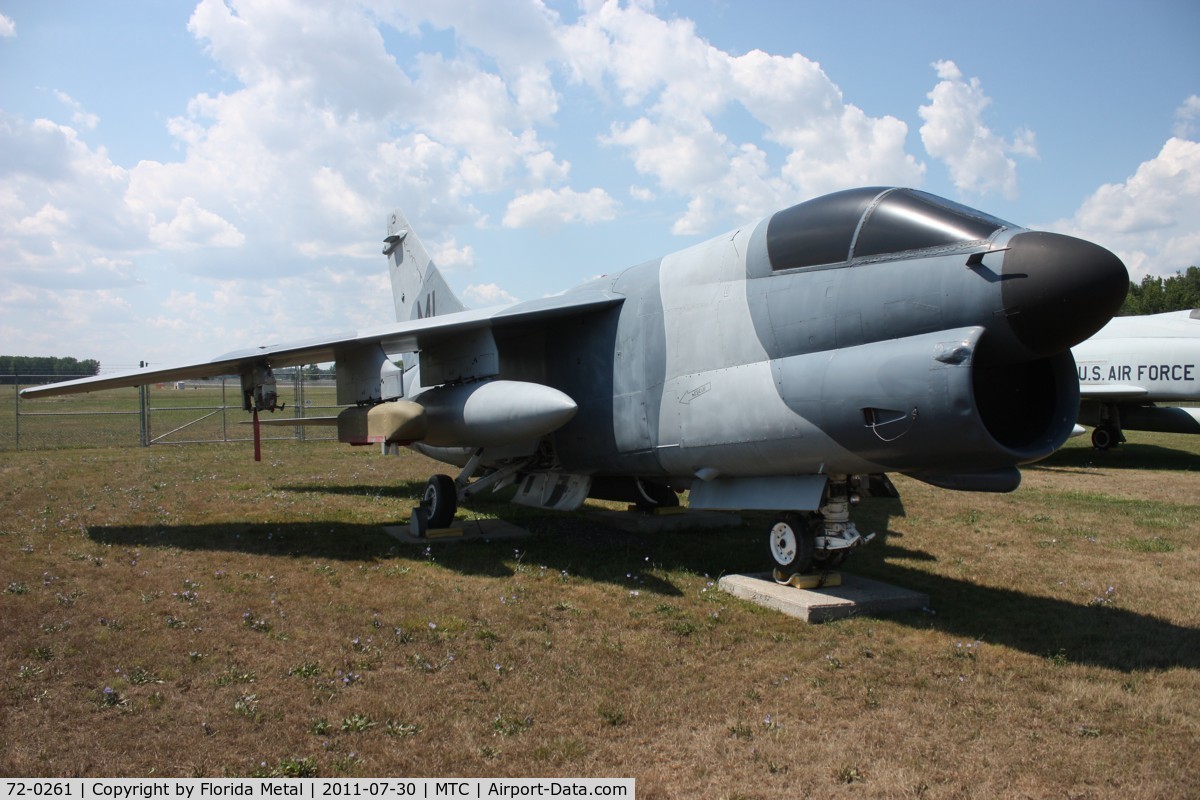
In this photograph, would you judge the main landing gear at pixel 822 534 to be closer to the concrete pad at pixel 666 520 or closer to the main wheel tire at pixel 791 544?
the main wheel tire at pixel 791 544

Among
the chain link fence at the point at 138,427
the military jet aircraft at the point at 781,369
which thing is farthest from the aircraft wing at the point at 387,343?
the chain link fence at the point at 138,427

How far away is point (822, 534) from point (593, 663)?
2594 millimetres

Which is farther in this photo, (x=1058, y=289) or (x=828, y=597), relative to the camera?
(x=828, y=597)

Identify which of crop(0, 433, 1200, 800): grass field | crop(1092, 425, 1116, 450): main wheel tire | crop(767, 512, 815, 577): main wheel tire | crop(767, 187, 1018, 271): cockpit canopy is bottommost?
crop(0, 433, 1200, 800): grass field

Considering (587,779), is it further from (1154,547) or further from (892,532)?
(1154,547)

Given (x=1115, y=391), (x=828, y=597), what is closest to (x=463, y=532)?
(x=828, y=597)

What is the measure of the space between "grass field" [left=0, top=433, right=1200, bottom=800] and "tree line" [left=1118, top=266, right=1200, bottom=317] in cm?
7162

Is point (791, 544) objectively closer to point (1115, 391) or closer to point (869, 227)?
point (869, 227)

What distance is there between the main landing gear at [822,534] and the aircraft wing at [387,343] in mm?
3083

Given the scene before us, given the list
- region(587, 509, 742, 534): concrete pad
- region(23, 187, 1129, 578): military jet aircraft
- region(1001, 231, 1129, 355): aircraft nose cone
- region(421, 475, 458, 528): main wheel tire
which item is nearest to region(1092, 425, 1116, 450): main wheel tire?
region(587, 509, 742, 534): concrete pad

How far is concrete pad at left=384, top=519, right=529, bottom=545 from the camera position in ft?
31.6

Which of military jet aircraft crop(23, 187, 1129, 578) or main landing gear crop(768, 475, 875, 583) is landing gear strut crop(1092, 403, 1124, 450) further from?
main landing gear crop(768, 475, 875, 583)

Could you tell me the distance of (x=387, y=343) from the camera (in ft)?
31.5

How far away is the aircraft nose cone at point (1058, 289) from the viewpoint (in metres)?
5.11
